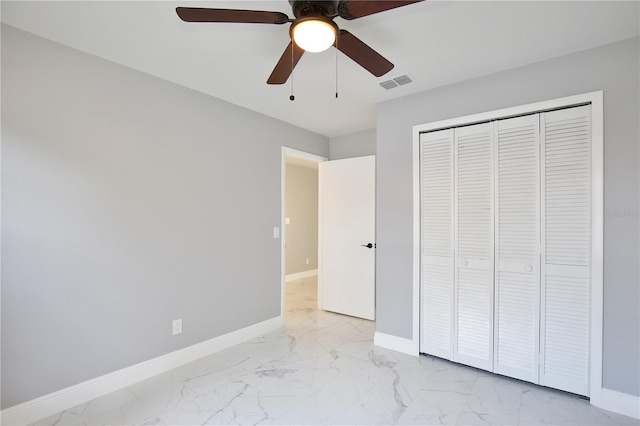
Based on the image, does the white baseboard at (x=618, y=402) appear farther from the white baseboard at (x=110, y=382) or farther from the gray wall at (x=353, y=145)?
the gray wall at (x=353, y=145)

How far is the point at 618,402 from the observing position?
6.51 ft

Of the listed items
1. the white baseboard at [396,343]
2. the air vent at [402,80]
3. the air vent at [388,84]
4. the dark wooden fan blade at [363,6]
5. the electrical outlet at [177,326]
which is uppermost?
the air vent at [402,80]

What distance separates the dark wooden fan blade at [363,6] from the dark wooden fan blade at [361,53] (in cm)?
10

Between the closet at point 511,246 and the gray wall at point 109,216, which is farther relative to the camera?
the closet at point 511,246

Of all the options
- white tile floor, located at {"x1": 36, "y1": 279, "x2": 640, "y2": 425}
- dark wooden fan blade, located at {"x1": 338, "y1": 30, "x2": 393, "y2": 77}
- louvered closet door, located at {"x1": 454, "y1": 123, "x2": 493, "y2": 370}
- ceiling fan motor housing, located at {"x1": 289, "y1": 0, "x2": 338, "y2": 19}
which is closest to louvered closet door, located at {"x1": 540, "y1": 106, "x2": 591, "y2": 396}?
white tile floor, located at {"x1": 36, "y1": 279, "x2": 640, "y2": 425}

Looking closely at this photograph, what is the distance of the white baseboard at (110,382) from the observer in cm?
189

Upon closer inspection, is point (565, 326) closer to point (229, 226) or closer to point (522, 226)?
point (522, 226)

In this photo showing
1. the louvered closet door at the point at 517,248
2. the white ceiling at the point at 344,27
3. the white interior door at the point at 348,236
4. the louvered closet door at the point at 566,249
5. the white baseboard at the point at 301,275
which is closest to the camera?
the white ceiling at the point at 344,27

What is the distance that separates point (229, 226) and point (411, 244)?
1.77 metres

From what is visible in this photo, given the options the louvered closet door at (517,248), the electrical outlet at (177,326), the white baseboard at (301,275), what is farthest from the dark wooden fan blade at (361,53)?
the white baseboard at (301,275)

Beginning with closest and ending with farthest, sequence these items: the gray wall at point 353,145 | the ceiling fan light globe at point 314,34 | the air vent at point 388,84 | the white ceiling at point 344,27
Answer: the ceiling fan light globe at point 314,34 → the white ceiling at point 344,27 → the air vent at point 388,84 → the gray wall at point 353,145

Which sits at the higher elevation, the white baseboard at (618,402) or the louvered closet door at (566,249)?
the louvered closet door at (566,249)

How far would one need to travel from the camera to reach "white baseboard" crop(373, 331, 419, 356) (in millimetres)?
2842

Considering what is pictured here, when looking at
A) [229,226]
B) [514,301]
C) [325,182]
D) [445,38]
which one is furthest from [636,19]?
[229,226]
